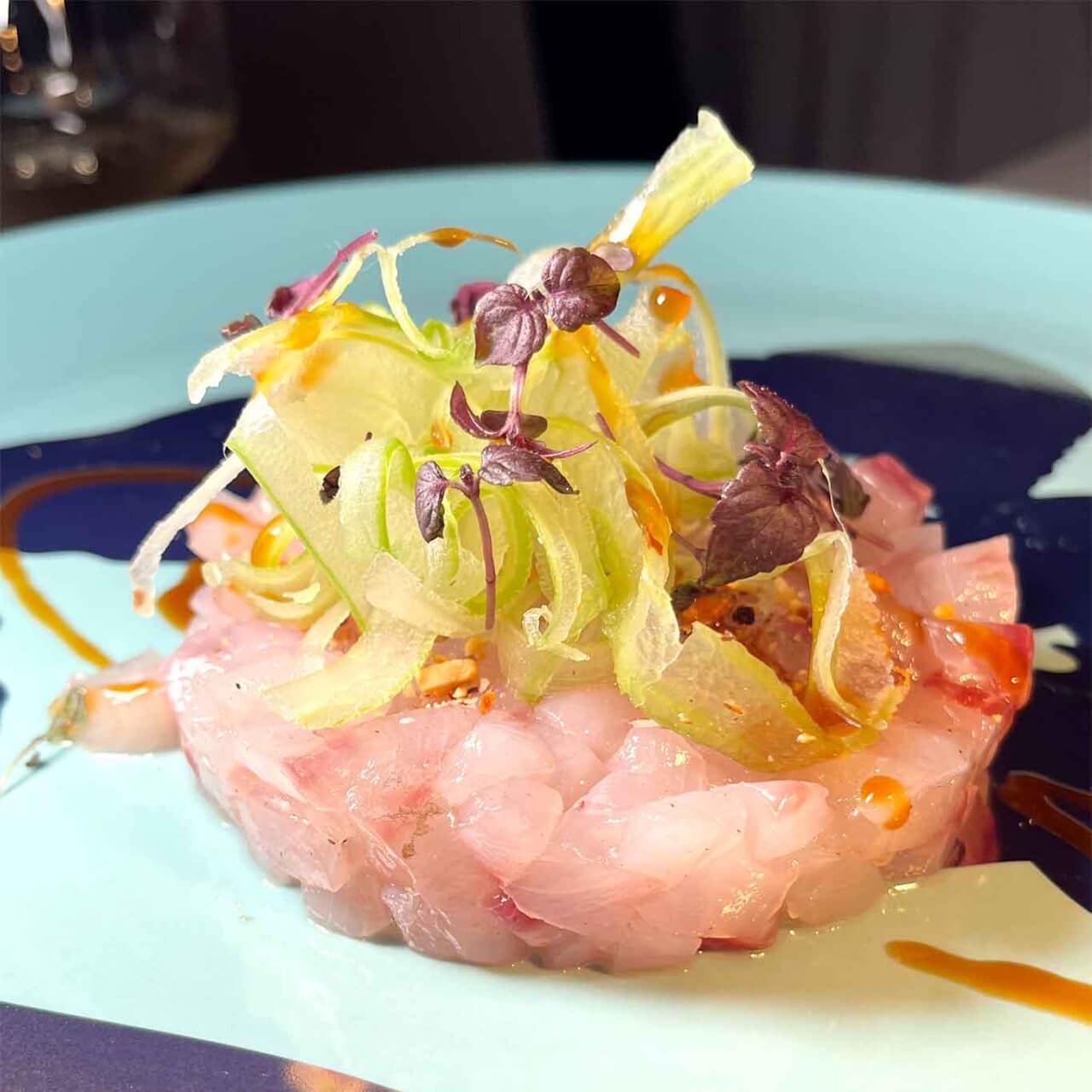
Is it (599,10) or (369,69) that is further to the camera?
(599,10)

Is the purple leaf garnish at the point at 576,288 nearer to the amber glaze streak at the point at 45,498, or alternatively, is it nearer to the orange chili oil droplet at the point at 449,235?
the orange chili oil droplet at the point at 449,235

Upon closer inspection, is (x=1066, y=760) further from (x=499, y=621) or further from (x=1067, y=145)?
(x=1067, y=145)

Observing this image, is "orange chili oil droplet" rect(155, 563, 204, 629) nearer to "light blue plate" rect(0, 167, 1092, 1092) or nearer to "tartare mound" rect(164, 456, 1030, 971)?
"light blue plate" rect(0, 167, 1092, 1092)

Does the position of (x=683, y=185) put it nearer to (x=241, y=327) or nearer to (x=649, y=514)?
(x=649, y=514)

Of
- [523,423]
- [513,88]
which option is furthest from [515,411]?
[513,88]

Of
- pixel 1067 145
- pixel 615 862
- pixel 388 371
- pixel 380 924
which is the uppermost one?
pixel 388 371

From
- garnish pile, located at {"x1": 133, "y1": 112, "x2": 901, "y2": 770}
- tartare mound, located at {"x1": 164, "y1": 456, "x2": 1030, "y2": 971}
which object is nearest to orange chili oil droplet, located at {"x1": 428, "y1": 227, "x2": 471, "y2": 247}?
garnish pile, located at {"x1": 133, "y1": 112, "x2": 901, "y2": 770}

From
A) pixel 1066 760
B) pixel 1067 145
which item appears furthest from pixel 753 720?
pixel 1067 145
